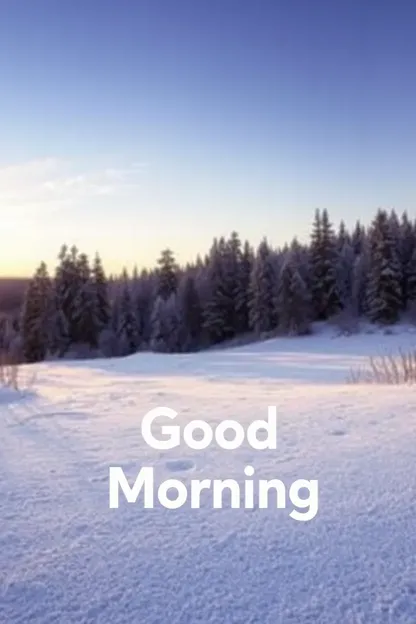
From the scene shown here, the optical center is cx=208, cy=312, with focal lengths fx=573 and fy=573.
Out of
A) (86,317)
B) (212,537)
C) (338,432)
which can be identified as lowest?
(212,537)

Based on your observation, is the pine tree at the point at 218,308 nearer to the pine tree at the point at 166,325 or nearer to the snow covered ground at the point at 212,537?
the pine tree at the point at 166,325

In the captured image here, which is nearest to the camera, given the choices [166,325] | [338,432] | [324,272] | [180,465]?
[180,465]

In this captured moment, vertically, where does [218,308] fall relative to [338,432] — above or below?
above

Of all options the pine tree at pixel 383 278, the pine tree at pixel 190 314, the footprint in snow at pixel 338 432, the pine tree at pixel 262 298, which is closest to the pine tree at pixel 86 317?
the pine tree at pixel 190 314

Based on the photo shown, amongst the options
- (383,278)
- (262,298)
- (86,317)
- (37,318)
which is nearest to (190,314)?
(262,298)

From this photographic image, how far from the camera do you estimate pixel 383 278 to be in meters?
38.1

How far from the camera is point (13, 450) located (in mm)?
4145

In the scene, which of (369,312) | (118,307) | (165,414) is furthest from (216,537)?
(118,307)

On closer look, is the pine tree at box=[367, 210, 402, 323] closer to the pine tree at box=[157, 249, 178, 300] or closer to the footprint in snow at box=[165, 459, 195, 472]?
the pine tree at box=[157, 249, 178, 300]

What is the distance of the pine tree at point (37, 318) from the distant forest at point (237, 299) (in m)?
0.08

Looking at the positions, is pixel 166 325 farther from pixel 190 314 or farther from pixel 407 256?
pixel 407 256

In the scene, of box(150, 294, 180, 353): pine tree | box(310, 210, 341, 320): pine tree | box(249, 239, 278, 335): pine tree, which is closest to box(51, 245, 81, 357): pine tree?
box(150, 294, 180, 353): pine tree

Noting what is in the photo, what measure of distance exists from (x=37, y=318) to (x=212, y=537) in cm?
4297

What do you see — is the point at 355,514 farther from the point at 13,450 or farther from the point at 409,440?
the point at 13,450
